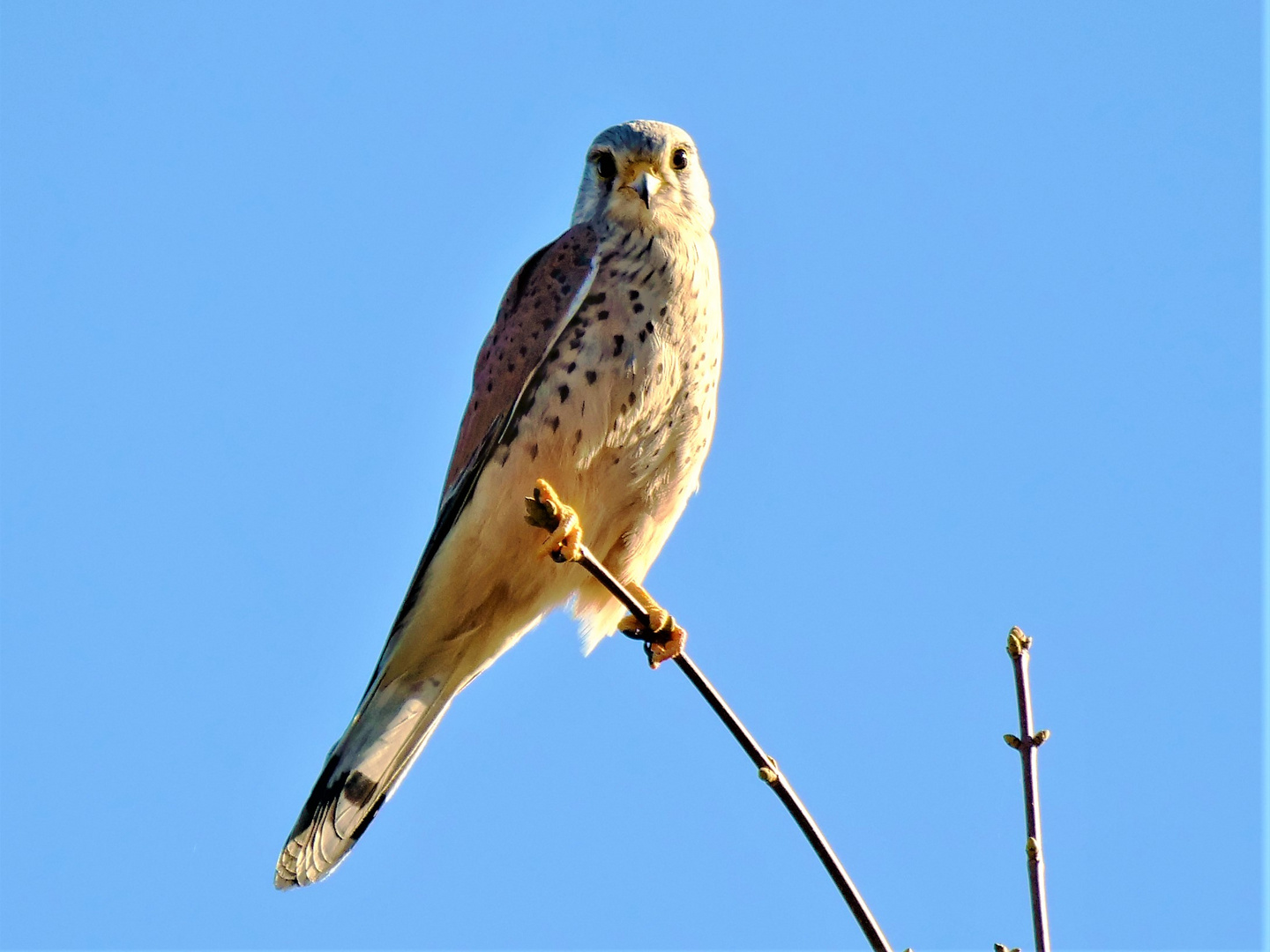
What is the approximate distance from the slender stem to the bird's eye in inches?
74.3

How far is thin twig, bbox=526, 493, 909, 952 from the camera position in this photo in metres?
2.05

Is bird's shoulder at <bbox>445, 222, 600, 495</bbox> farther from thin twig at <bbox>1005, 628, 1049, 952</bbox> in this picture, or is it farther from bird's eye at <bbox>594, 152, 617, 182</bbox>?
thin twig at <bbox>1005, 628, 1049, 952</bbox>

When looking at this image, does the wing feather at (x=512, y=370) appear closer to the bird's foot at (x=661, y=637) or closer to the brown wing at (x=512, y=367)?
the brown wing at (x=512, y=367)

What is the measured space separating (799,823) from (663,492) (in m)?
1.77

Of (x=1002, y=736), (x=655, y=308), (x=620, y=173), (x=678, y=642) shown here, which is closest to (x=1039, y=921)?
(x=1002, y=736)

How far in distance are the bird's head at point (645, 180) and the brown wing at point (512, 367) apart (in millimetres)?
135

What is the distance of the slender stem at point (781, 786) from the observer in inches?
80.4

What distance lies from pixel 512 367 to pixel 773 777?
1.91 meters

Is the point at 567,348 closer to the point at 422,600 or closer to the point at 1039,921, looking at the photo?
the point at 422,600

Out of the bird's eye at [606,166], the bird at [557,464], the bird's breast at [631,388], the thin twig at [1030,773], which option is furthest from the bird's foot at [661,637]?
the thin twig at [1030,773]

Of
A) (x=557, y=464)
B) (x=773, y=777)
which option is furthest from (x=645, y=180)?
(x=773, y=777)

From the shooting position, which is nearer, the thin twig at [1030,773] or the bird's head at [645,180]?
the thin twig at [1030,773]

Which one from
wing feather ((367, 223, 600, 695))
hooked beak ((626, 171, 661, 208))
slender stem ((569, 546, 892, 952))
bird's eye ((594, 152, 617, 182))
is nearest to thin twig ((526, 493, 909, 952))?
slender stem ((569, 546, 892, 952))

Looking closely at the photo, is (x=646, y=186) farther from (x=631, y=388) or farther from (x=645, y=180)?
(x=631, y=388)
